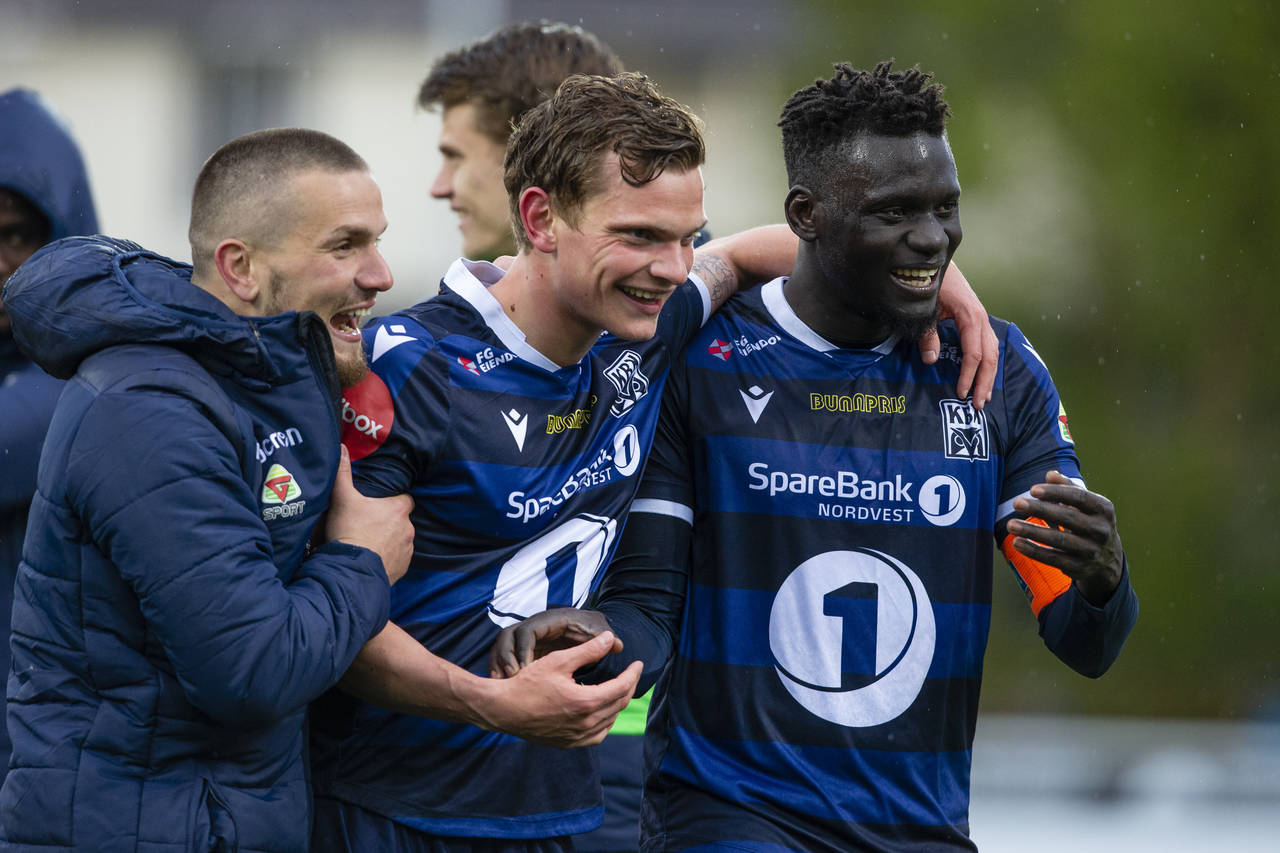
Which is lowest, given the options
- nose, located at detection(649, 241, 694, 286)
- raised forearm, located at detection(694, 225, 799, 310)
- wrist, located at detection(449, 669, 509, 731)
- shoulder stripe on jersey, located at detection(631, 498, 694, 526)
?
wrist, located at detection(449, 669, 509, 731)

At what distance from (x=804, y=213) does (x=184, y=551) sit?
5.18 feet

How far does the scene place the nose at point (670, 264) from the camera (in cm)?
289

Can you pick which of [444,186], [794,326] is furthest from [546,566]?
[444,186]

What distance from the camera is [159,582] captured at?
7.45ft

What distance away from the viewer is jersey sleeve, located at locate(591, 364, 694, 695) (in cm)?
307

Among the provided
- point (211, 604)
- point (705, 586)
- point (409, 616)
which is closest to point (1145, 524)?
point (705, 586)

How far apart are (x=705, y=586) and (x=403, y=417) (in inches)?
31.4

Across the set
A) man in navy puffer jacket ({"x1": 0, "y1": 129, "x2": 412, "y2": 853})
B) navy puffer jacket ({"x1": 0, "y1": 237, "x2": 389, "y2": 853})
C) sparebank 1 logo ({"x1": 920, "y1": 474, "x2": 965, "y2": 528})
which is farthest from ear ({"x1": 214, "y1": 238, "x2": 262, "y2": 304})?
sparebank 1 logo ({"x1": 920, "y1": 474, "x2": 965, "y2": 528})

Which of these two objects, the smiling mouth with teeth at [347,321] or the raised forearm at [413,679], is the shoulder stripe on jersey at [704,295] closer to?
the smiling mouth with teeth at [347,321]

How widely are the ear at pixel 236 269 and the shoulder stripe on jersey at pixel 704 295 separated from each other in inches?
41.6

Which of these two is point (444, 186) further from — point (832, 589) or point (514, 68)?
point (832, 589)

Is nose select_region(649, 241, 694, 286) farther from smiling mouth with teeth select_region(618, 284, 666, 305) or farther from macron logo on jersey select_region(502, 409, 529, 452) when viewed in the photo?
macron logo on jersey select_region(502, 409, 529, 452)

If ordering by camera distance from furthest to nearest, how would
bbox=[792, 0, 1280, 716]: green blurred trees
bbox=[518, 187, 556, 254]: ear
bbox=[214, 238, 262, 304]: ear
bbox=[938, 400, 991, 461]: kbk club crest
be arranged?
1. bbox=[792, 0, 1280, 716]: green blurred trees
2. bbox=[938, 400, 991, 461]: kbk club crest
3. bbox=[518, 187, 556, 254]: ear
4. bbox=[214, 238, 262, 304]: ear

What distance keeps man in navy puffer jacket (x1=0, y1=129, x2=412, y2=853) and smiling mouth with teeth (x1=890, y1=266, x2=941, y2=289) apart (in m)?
1.19
